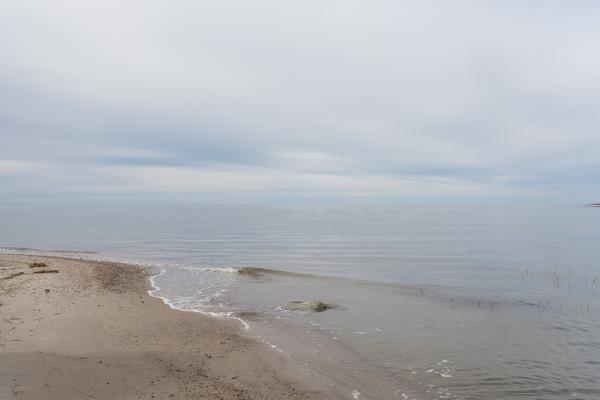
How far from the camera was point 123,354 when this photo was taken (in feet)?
35.2

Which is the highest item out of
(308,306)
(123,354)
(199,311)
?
(123,354)

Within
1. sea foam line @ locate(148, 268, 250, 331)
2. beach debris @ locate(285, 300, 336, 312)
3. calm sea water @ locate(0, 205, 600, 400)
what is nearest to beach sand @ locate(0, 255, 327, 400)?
sea foam line @ locate(148, 268, 250, 331)

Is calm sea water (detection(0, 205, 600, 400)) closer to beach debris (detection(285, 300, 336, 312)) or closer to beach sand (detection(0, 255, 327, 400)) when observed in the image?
beach debris (detection(285, 300, 336, 312))

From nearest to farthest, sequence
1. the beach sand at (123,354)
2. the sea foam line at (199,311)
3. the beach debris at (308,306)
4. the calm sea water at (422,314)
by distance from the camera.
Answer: the beach sand at (123,354), the calm sea water at (422,314), the sea foam line at (199,311), the beach debris at (308,306)

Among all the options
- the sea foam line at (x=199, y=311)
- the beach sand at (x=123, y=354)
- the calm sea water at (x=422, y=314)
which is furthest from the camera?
the sea foam line at (x=199, y=311)

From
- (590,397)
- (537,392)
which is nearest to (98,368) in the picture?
(537,392)

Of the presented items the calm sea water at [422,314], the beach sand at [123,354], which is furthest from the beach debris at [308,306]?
the beach sand at [123,354]

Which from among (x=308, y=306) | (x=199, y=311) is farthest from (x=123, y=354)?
(x=308, y=306)

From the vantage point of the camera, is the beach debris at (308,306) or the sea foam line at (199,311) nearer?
the sea foam line at (199,311)

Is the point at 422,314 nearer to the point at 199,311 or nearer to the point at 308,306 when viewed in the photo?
the point at 308,306

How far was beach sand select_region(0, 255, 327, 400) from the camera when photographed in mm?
8508

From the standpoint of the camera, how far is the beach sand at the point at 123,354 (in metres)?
8.51

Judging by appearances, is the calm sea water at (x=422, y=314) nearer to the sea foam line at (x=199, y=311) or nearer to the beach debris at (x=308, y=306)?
the sea foam line at (x=199, y=311)

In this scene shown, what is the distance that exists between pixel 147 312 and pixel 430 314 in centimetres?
1155
